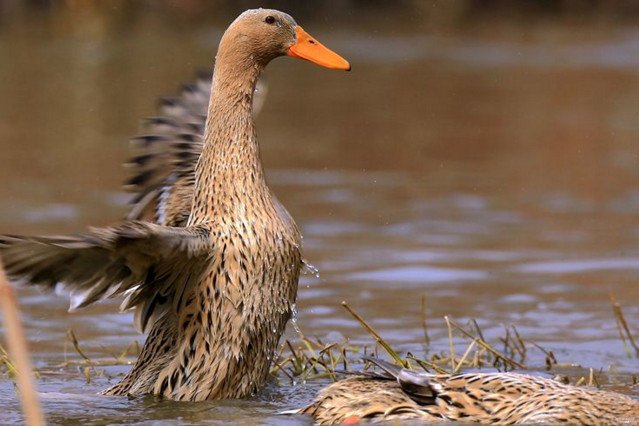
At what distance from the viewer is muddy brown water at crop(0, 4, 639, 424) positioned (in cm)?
912

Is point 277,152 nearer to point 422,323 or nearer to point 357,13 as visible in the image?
point 422,323

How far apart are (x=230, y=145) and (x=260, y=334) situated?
885mm

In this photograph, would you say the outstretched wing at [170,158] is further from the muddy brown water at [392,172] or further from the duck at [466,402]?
the duck at [466,402]

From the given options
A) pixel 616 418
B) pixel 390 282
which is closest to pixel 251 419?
pixel 616 418

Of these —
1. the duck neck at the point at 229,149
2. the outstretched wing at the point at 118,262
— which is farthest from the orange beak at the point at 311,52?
the outstretched wing at the point at 118,262

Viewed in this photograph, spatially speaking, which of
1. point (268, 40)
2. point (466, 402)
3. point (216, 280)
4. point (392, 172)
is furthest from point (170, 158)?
point (392, 172)

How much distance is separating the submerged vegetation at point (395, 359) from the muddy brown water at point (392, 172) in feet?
0.30

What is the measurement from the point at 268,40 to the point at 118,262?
4.81 feet

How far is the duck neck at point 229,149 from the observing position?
6992 mm

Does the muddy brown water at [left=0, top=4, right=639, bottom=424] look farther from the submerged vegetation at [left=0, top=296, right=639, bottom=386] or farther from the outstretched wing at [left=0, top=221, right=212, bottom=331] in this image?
the outstretched wing at [left=0, top=221, right=212, bottom=331]

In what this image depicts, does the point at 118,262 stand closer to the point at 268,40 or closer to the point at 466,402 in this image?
the point at 268,40

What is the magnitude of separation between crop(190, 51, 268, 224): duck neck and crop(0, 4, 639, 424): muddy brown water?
0.93m

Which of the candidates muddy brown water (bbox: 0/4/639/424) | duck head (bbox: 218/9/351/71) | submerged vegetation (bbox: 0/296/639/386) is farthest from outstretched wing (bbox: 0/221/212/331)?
duck head (bbox: 218/9/351/71)

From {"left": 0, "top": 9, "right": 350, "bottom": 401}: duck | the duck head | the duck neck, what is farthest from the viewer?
the duck head
